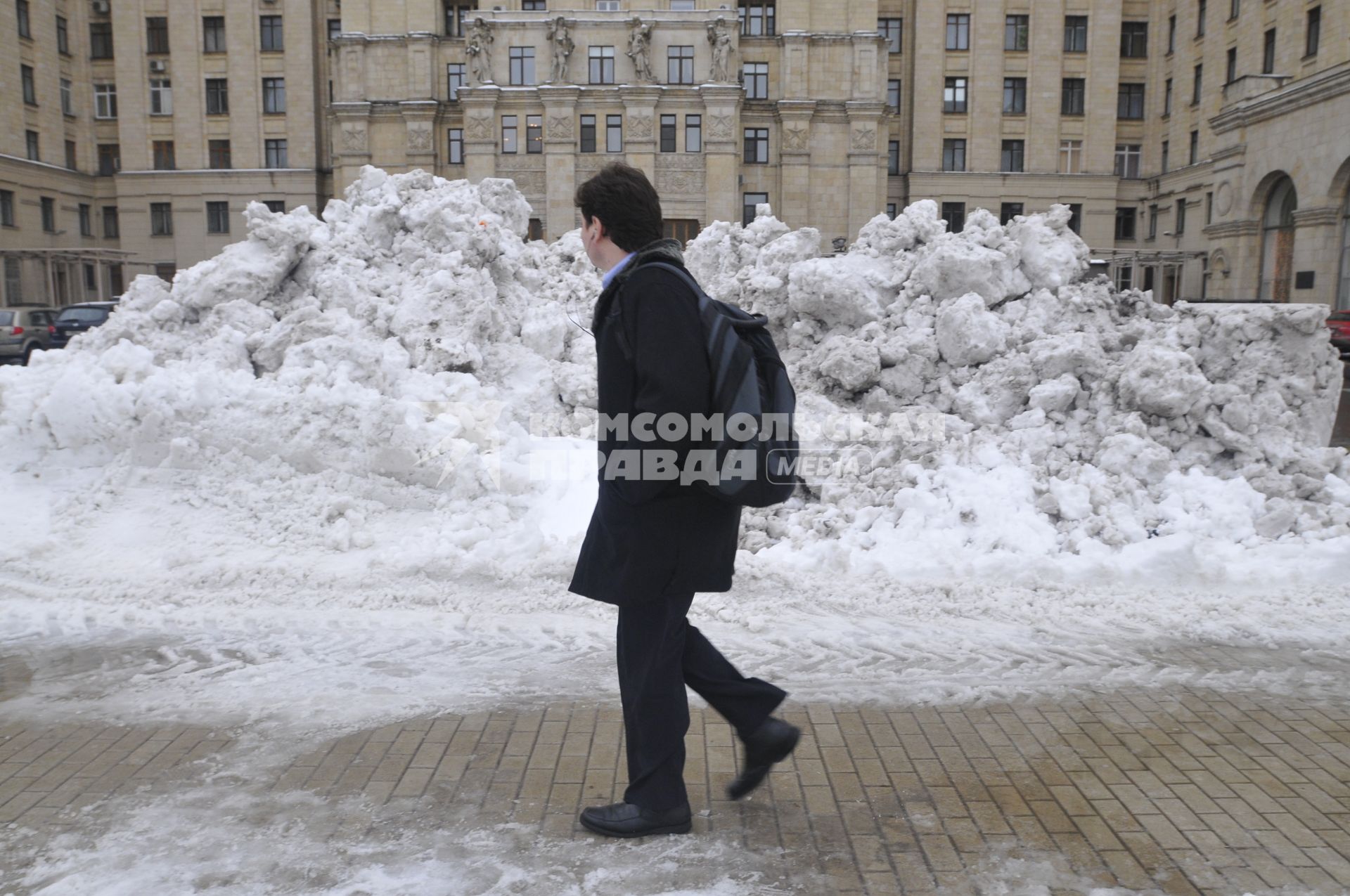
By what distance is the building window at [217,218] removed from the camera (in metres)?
46.0

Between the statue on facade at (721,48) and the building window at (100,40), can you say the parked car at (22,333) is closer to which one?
the statue on facade at (721,48)

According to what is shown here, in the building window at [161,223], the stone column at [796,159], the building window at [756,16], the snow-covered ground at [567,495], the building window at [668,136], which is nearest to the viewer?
the snow-covered ground at [567,495]

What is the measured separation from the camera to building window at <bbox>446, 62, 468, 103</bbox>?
1736 inches

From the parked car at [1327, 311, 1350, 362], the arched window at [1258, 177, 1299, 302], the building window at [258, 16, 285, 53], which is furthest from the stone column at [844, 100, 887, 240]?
the building window at [258, 16, 285, 53]

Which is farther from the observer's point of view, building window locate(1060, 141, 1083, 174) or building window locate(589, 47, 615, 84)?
building window locate(1060, 141, 1083, 174)

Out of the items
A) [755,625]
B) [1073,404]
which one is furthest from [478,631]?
[1073,404]

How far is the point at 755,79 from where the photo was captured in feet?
141

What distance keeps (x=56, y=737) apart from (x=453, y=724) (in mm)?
1493

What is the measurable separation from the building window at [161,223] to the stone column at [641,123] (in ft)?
70.9

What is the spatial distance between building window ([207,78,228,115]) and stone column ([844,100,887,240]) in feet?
90.0

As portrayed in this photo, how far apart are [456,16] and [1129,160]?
30683mm

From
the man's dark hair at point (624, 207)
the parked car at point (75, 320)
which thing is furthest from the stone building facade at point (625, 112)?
the man's dark hair at point (624, 207)

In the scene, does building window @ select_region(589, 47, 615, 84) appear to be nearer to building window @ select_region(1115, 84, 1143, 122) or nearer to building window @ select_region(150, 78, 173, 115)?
building window @ select_region(150, 78, 173, 115)

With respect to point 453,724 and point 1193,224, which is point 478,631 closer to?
point 453,724
